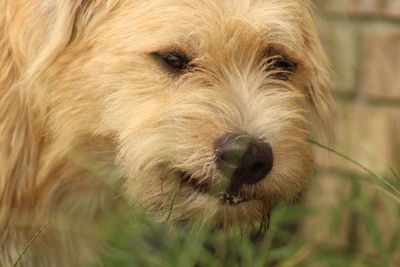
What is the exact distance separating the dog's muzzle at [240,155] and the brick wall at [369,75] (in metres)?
1.57

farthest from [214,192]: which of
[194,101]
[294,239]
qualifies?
[294,239]

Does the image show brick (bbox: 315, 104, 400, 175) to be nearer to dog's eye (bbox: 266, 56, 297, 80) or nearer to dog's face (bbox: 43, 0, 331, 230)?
dog's eye (bbox: 266, 56, 297, 80)

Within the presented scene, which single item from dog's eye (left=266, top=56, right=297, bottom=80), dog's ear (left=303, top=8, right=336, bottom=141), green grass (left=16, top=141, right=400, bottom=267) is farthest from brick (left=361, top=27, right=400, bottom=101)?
dog's eye (left=266, top=56, right=297, bottom=80)

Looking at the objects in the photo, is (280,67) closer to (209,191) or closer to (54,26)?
(209,191)

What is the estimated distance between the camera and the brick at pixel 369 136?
3.94m

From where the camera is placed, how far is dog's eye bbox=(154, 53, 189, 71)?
2508 millimetres

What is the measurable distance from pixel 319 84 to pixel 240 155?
0.63m

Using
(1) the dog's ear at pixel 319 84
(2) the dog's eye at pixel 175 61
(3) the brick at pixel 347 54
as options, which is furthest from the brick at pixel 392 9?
(2) the dog's eye at pixel 175 61

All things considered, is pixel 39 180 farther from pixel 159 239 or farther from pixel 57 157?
pixel 159 239

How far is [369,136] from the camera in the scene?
4.02 m

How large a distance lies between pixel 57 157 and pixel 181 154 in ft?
1.73

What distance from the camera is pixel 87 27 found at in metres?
2.63

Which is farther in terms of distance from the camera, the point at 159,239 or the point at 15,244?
the point at 159,239

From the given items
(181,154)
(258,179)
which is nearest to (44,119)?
(181,154)
